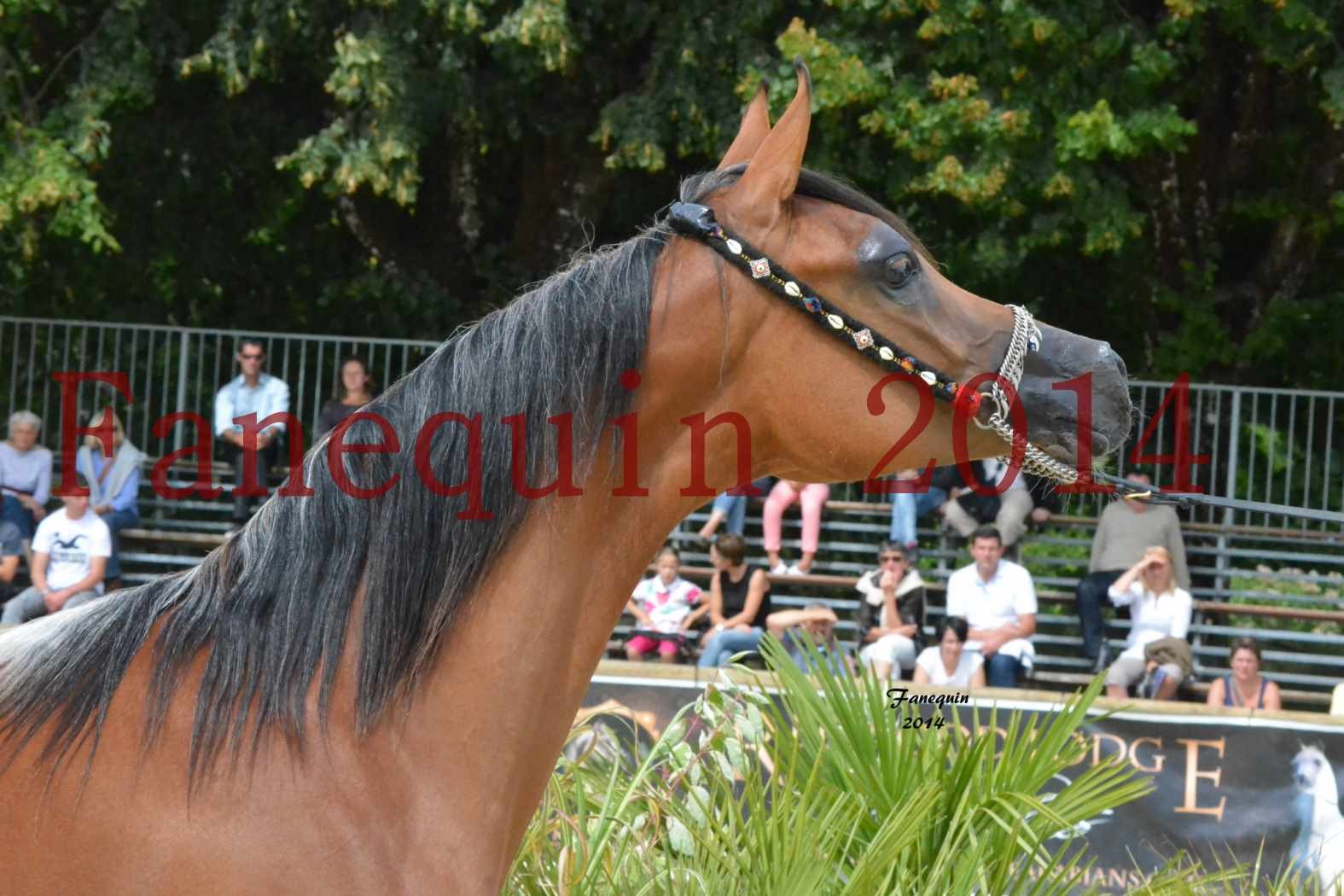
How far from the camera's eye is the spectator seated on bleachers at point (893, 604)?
9.41 metres

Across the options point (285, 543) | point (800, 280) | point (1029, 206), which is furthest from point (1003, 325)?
point (1029, 206)

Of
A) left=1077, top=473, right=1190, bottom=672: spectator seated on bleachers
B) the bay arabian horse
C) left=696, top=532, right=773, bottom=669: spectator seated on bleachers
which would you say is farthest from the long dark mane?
left=1077, top=473, right=1190, bottom=672: spectator seated on bleachers

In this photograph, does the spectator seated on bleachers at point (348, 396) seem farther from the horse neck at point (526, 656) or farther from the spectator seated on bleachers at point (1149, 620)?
the horse neck at point (526, 656)

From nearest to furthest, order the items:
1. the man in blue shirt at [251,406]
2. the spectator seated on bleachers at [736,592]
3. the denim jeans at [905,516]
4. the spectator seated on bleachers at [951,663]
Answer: the spectator seated on bleachers at [951,663] → the spectator seated on bleachers at [736,592] → the denim jeans at [905,516] → the man in blue shirt at [251,406]

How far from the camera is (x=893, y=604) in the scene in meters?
9.52

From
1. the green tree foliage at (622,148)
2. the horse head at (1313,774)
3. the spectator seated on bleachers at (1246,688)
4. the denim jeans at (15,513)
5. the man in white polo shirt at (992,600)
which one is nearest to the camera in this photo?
the horse head at (1313,774)

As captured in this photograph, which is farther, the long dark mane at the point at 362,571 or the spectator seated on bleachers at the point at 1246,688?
the spectator seated on bleachers at the point at 1246,688

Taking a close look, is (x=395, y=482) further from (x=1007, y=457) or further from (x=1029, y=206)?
(x=1029, y=206)

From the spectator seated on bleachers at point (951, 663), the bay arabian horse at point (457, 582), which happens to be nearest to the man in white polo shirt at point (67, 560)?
the spectator seated on bleachers at point (951, 663)

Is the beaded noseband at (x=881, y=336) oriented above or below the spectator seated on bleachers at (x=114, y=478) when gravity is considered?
above

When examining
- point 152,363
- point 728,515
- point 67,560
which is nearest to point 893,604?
point 728,515

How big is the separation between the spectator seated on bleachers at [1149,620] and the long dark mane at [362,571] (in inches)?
287

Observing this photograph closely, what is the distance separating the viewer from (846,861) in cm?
402

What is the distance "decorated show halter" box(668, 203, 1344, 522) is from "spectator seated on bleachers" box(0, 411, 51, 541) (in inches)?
368
